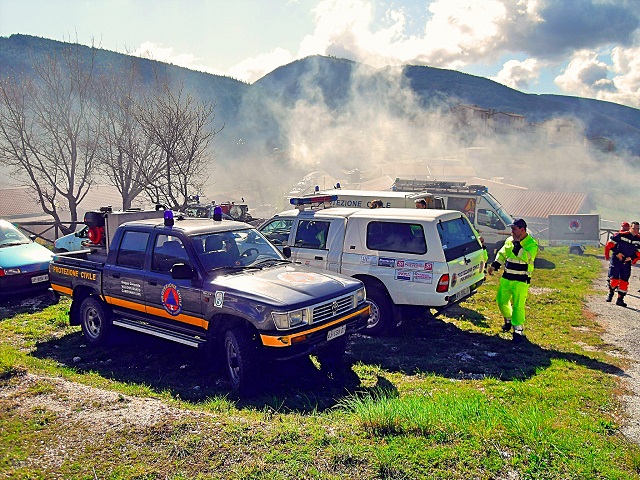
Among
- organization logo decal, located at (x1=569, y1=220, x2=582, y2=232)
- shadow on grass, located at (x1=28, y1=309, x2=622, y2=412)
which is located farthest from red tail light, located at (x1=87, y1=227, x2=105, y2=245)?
organization logo decal, located at (x1=569, y1=220, x2=582, y2=232)

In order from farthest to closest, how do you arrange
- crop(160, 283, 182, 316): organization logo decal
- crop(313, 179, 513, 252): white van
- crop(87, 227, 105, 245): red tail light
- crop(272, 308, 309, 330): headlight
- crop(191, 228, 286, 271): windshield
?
1. crop(313, 179, 513, 252): white van
2. crop(87, 227, 105, 245): red tail light
3. crop(191, 228, 286, 271): windshield
4. crop(160, 283, 182, 316): organization logo decal
5. crop(272, 308, 309, 330): headlight

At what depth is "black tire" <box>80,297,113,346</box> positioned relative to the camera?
6648 mm

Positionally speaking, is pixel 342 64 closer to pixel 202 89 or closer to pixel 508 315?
pixel 202 89

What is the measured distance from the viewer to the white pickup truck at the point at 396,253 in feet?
22.3

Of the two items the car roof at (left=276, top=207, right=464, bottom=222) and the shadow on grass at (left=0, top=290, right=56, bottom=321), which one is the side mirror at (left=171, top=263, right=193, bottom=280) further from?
the shadow on grass at (left=0, top=290, right=56, bottom=321)

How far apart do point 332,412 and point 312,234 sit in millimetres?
4111

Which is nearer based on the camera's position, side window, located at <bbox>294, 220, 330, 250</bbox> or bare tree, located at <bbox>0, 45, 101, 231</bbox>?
side window, located at <bbox>294, 220, 330, 250</bbox>

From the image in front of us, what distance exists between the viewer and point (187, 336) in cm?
557

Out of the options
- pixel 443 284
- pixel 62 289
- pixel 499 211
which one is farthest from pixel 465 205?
pixel 62 289

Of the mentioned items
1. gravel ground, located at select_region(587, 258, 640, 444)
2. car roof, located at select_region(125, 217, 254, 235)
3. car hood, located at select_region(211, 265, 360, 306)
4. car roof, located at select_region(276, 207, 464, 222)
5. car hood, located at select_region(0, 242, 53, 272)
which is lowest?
gravel ground, located at select_region(587, 258, 640, 444)

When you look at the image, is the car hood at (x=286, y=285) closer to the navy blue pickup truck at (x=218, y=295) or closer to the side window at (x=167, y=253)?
the navy blue pickup truck at (x=218, y=295)

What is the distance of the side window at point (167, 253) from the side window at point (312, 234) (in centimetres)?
273

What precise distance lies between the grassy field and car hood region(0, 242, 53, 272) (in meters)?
2.21

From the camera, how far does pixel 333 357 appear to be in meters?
5.96
